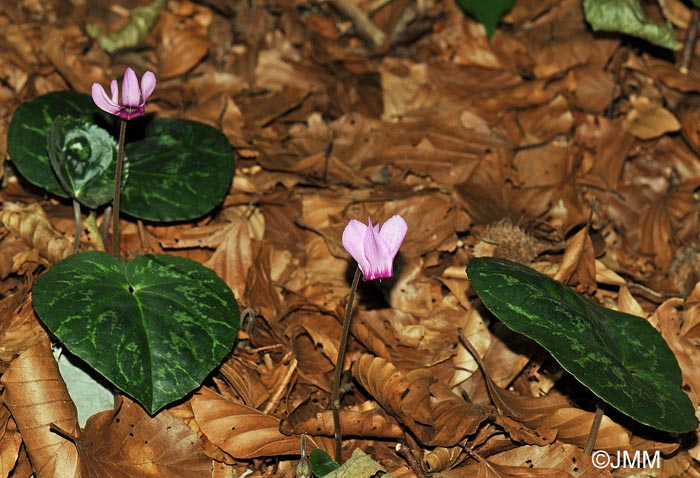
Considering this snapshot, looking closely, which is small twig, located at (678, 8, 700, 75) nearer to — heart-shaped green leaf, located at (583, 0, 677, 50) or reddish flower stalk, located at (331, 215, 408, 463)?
heart-shaped green leaf, located at (583, 0, 677, 50)

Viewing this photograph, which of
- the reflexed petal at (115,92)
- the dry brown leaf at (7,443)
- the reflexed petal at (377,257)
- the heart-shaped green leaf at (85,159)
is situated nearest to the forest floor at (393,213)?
the dry brown leaf at (7,443)

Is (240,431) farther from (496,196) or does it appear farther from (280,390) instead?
(496,196)

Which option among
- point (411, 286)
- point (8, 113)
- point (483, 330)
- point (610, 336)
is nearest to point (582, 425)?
point (610, 336)

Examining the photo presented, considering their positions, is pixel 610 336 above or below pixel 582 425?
above

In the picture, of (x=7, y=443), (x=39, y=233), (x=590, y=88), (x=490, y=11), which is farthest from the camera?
(x=490, y=11)

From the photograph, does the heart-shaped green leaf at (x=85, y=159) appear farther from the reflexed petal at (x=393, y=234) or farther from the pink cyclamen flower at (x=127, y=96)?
the reflexed petal at (x=393, y=234)

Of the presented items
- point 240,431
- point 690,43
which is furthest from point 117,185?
point 690,43

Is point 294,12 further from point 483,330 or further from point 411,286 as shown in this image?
point 483,330
